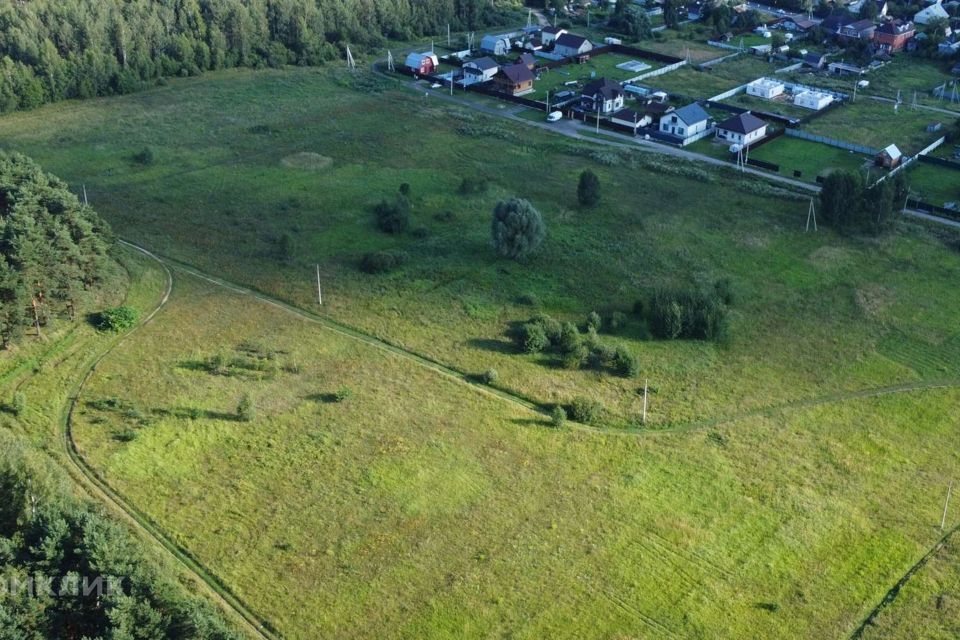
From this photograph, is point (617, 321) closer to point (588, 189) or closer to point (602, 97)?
point (588, 189)

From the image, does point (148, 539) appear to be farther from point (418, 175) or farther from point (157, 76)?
point (157, 76)

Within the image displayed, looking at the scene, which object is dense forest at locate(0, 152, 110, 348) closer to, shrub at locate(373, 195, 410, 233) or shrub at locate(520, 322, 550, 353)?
shrub at locate(373, 195, 410, 233)

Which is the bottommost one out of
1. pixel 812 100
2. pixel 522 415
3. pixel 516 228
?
pixel 522 415

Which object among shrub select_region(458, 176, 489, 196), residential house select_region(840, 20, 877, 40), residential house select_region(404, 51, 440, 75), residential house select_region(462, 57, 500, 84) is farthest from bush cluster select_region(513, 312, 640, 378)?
residential house select_region(840, 20, 877, 40)

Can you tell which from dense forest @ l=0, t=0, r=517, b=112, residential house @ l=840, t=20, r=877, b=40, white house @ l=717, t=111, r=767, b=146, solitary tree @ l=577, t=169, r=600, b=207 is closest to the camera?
solitary tree @ l=577, t=169, r=600, b=207

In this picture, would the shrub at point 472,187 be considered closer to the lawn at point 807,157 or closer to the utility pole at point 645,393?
the lawn at point 807,157

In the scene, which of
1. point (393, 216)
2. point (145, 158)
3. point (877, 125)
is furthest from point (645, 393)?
point (877, 125)
